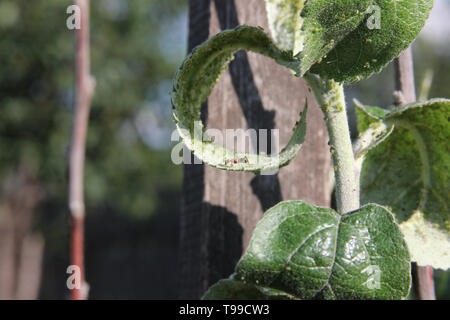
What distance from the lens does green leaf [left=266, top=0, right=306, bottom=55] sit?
2.10 feet

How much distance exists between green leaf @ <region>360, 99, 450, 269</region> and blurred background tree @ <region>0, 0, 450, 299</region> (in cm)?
559

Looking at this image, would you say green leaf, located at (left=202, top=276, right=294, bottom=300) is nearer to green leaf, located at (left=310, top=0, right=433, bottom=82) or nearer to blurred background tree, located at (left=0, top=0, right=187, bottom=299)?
green leaf, located at (left=310, top=0, right=433, bottom=82)

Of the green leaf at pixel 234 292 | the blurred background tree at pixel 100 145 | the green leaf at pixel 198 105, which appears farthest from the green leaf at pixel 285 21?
the blurred background tree at pixel 100 145

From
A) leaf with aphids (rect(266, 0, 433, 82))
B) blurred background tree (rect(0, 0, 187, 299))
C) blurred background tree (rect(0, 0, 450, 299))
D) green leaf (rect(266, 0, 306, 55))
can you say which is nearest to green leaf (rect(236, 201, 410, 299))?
leaf with aphids (rect(266, 0, 433, 82))

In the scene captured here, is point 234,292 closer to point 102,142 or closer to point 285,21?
point 285,21

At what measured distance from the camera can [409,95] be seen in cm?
A: 75

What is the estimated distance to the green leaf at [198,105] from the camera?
558mm

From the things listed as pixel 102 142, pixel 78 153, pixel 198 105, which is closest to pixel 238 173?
pixel 198 105

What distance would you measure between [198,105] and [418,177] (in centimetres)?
32

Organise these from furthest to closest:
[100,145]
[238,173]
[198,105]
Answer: [100,145], [238,173], [198,105]

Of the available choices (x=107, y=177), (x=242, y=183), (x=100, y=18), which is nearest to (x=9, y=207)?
(x=107, y=177)

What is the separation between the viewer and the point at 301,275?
48 centimetres

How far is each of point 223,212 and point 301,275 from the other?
0.84 ft

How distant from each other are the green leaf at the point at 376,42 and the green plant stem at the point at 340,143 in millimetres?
47
